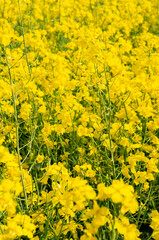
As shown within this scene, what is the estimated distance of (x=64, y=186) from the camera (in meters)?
1.50

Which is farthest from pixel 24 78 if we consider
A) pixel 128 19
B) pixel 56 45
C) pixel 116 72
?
pixel 128 19

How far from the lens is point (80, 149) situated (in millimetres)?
2082

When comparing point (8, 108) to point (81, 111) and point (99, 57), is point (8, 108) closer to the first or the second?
point (81, 111)

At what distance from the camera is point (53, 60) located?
279cm

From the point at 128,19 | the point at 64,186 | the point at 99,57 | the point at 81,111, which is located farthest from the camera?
the point at 128,19

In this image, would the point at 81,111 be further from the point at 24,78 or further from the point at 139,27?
the point at 139,27

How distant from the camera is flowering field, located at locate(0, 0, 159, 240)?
116 centimetres

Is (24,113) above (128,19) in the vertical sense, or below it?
below

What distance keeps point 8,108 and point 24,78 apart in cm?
46

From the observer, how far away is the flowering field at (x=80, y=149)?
3.81 feet

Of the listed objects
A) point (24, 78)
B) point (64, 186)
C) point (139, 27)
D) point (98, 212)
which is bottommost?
point (64, 186)

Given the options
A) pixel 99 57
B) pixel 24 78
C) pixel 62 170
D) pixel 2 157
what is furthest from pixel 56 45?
pixel 2 157

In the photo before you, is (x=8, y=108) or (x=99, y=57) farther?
(x=8, y=108)

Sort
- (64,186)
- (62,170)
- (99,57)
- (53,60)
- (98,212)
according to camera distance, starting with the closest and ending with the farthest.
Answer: (98,212), (64,186), (62,170), (99,57), (53,60)
